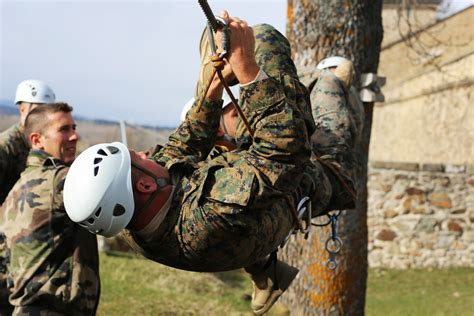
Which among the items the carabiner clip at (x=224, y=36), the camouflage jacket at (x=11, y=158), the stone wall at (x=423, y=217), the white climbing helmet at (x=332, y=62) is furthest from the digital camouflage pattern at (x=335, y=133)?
the stone wall at (x=423, y=217)

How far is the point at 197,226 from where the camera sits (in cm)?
327

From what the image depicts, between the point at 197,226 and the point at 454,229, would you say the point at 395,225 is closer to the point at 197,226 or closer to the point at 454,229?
the point at 454,229

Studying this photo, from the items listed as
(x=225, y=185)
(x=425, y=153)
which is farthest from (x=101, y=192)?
(x=425, y=153)

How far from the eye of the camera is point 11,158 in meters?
6.27

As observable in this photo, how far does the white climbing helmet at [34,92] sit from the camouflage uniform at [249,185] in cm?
401

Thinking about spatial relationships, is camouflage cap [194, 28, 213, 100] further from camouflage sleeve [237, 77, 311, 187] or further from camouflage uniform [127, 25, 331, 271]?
camouflage sleeve [237, 77, 311, 187]

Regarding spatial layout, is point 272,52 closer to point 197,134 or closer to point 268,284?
point 197,134

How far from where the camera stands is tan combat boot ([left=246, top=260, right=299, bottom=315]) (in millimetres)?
4754

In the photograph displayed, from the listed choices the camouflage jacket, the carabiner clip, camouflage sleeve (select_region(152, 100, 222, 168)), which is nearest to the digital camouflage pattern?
camouflage sleeve (select_region(152, 100, 222, 168))

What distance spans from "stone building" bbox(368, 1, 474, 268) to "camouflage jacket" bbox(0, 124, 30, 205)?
4.83m

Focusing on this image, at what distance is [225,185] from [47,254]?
1.77 metres

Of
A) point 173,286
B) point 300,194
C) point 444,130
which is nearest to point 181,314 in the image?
point 173,286

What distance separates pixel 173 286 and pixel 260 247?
7.10 metres

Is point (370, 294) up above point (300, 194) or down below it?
below
